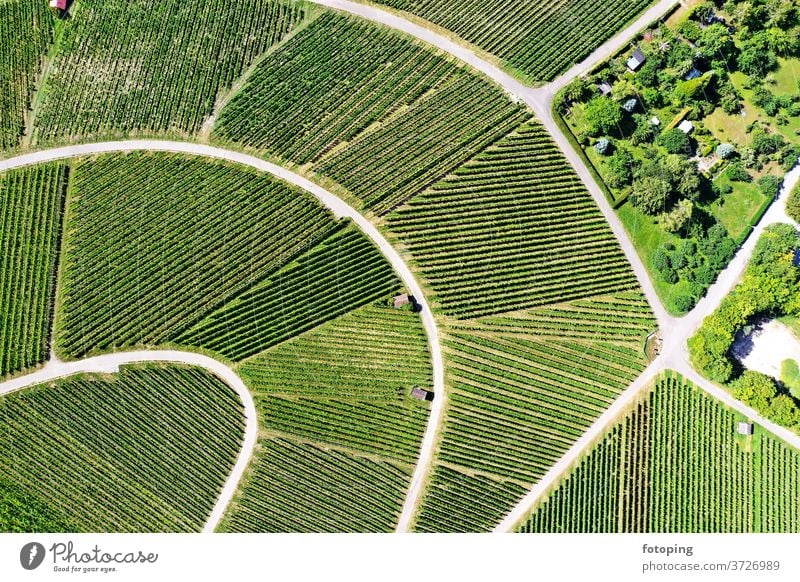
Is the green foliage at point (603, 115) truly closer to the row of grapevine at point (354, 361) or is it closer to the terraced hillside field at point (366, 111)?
the terraced hillside field at point (366, 111)

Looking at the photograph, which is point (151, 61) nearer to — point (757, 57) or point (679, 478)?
point (757, 57)

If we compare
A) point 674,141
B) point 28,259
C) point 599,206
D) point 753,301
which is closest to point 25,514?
point 28,259

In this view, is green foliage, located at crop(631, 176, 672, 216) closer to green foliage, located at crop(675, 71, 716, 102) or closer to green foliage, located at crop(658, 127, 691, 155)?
green foliage, located at crop(658, 127, 691, 155)

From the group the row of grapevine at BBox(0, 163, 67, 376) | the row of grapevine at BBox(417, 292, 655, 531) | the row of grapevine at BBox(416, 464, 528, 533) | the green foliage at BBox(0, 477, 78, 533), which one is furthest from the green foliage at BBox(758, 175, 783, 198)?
the green foliage at BBox(0, 477, 78, 533)

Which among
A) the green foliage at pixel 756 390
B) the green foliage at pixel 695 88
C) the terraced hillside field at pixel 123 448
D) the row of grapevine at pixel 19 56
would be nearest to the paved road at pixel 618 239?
the green foliage at pixel 756 390

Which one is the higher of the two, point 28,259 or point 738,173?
point 738,173
